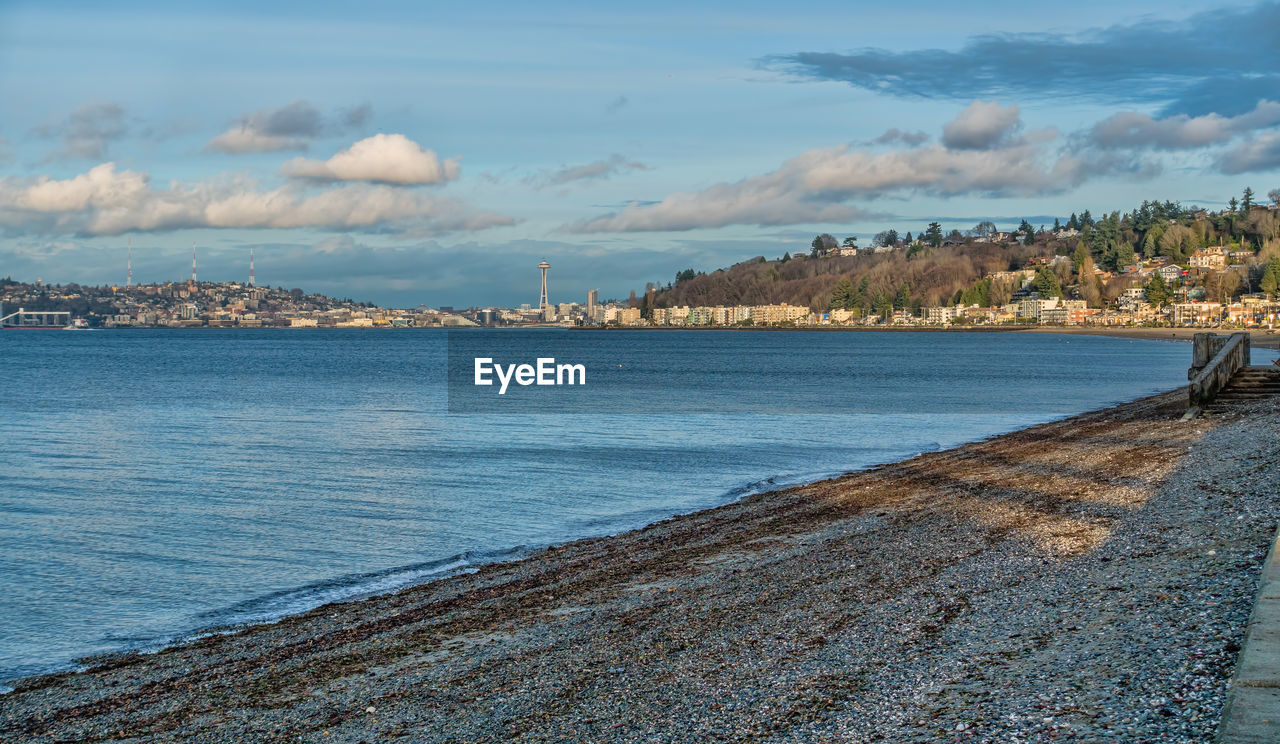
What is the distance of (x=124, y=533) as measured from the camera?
742 inches

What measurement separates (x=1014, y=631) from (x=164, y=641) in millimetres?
9655

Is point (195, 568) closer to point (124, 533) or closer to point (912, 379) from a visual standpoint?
point (124, 533)

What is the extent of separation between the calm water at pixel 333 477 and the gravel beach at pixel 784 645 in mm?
2365

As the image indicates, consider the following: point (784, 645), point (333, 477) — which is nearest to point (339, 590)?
point (784, 645)

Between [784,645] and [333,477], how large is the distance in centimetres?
1920

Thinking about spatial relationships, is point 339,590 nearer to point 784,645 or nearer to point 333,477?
point 784,645

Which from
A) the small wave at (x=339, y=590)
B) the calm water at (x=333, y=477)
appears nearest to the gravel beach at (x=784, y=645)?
the small wave at (x=339, y=590)

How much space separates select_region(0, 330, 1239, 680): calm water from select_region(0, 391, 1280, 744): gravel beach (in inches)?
93.1

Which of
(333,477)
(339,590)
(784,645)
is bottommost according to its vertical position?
(333,477)

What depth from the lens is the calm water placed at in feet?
49.1

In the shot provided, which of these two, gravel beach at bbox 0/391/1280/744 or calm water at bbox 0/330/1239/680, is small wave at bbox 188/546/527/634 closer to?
calm water at bbox 0/330/1239/680

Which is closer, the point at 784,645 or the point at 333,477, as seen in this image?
the point at 784,645

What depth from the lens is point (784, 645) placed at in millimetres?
9312

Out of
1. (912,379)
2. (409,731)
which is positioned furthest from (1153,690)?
(912,379)
